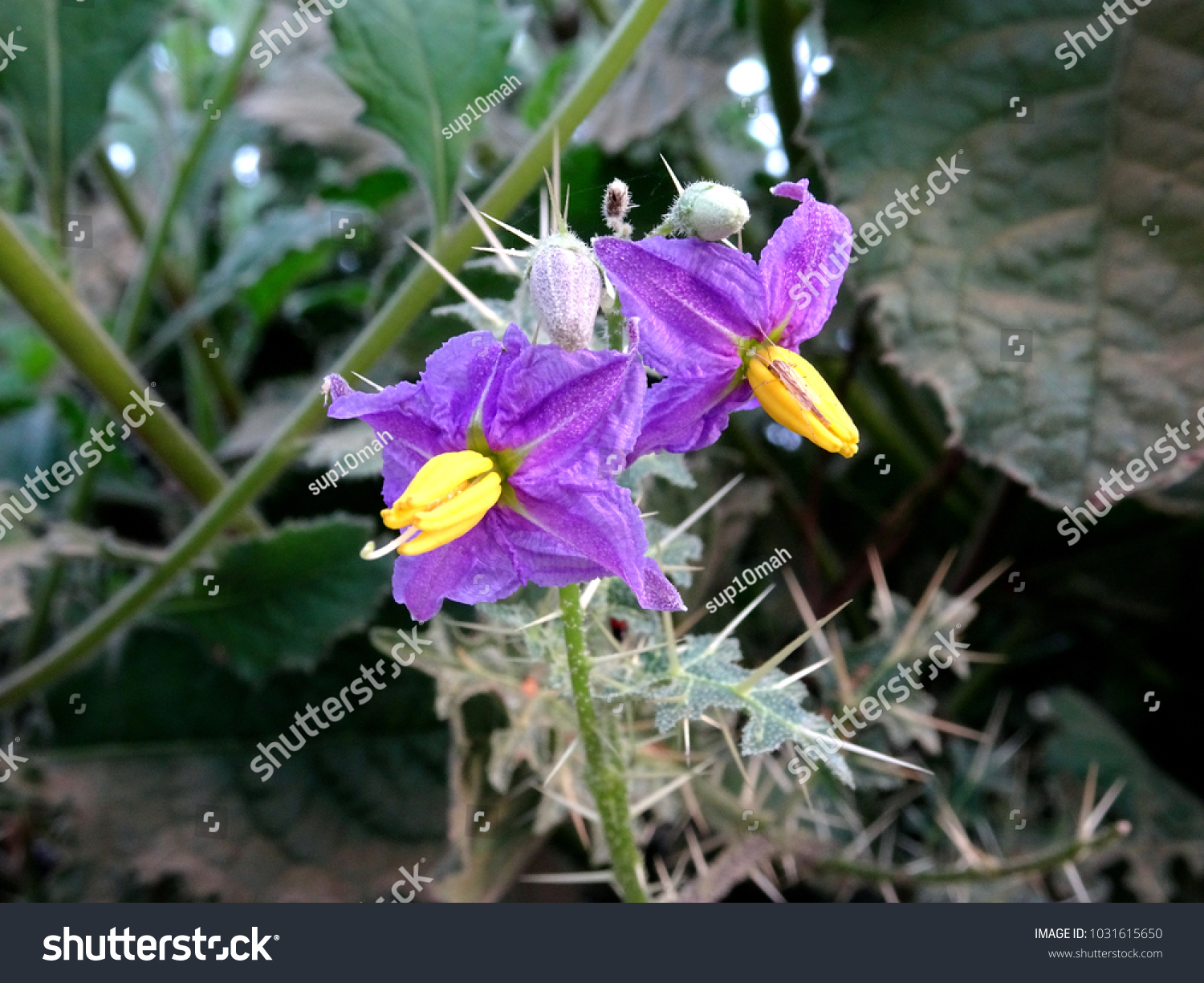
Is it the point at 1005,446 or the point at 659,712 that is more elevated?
the point at 659,712

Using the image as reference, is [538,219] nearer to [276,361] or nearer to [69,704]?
[69,704]

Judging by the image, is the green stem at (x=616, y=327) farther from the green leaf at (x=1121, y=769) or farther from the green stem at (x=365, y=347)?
the green leaf at (x=1121, y=769)

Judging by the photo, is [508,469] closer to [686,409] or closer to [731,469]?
[686,409]

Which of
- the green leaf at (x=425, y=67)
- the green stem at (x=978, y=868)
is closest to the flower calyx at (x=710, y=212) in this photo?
the green leaf at (x=425, y=67)

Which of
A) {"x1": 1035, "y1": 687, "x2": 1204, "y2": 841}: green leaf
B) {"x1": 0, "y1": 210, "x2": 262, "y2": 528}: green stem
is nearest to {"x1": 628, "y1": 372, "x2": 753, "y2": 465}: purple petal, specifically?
{"x1": 0, "y1": 210, "x2": 262, "y2": 528}: green stem

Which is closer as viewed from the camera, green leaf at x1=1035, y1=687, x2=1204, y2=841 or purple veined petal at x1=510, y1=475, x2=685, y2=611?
purple veined petal at x1=510, y1=475, x2=685, y2=611

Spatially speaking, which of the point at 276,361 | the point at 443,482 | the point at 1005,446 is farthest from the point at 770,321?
the point at 276,361

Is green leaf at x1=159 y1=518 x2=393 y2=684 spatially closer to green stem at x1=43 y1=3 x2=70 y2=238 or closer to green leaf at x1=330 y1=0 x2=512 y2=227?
green leaf at x1=330 y1=0 x2=512 y2=227

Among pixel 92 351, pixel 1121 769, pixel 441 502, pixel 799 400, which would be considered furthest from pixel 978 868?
pixel 92 351
